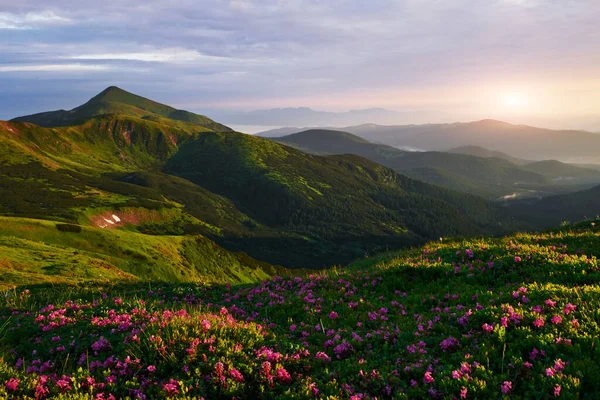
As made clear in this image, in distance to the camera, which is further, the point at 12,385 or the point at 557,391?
the point at 12,385

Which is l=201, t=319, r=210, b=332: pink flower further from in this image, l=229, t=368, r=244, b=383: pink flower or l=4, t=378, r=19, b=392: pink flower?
l=4, t=378, r=19, b=392: pink flower

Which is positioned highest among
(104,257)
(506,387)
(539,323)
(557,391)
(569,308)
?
(569,308)

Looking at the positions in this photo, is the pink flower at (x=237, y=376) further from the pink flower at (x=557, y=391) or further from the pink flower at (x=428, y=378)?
the pink flower at (x=557, y=391)

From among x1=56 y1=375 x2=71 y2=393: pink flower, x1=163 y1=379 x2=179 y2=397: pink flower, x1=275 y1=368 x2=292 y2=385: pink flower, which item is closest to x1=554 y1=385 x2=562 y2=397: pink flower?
x1=275 y1=368 x2=292 y2=385: pink flower

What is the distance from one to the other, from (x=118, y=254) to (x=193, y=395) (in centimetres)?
7606

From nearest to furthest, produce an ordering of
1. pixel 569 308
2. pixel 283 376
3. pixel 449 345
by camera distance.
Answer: pixel 283 376 → pixel 449 345 → pixel 569 308

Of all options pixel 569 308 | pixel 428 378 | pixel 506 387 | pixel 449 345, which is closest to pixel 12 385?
pixel 428 378

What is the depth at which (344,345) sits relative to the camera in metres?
10.1

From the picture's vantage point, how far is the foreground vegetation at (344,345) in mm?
7723

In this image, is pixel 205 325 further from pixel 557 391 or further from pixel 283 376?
pixel 557 391

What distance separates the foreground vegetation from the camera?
772 centimetres

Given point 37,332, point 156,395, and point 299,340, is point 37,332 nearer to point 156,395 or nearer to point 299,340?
point 156,395

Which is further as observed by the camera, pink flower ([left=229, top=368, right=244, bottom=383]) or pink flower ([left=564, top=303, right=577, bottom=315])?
pink flower ([left=564, top=303, right=577, bottom=315])

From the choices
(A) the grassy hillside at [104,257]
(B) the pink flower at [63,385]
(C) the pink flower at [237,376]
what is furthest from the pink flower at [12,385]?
(A) the grassy hillside at [104,257]
